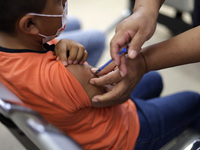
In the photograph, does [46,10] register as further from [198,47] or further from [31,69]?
[198,47]

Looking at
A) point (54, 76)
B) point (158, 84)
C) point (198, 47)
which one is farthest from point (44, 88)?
point (158, 84)

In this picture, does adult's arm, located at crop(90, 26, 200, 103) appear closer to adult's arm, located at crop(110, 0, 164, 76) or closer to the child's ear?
adult's arm, located at crop(110, 0, 164, 76)

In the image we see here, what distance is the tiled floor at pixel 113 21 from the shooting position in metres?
2.06

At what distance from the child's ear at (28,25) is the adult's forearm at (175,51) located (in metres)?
0.40

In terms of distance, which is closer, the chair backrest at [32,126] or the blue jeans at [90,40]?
the chair backrest at [32,126]

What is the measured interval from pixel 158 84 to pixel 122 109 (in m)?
0.44

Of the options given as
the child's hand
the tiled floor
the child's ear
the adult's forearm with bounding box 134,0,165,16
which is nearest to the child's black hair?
the child's ear

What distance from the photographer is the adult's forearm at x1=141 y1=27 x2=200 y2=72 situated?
32.4 inches

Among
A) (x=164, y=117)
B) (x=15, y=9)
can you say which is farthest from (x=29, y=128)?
(x=164, y=117)

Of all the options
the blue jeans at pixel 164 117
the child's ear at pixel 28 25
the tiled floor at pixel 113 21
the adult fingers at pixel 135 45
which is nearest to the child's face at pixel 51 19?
the child's ear at pixel 28 25

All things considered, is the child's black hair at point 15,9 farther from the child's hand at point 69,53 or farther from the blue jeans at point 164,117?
the blue jeans at point 164,117

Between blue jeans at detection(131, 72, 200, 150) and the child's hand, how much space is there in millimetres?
395

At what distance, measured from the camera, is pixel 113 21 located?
2.80 m

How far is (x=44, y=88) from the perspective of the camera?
72cm
